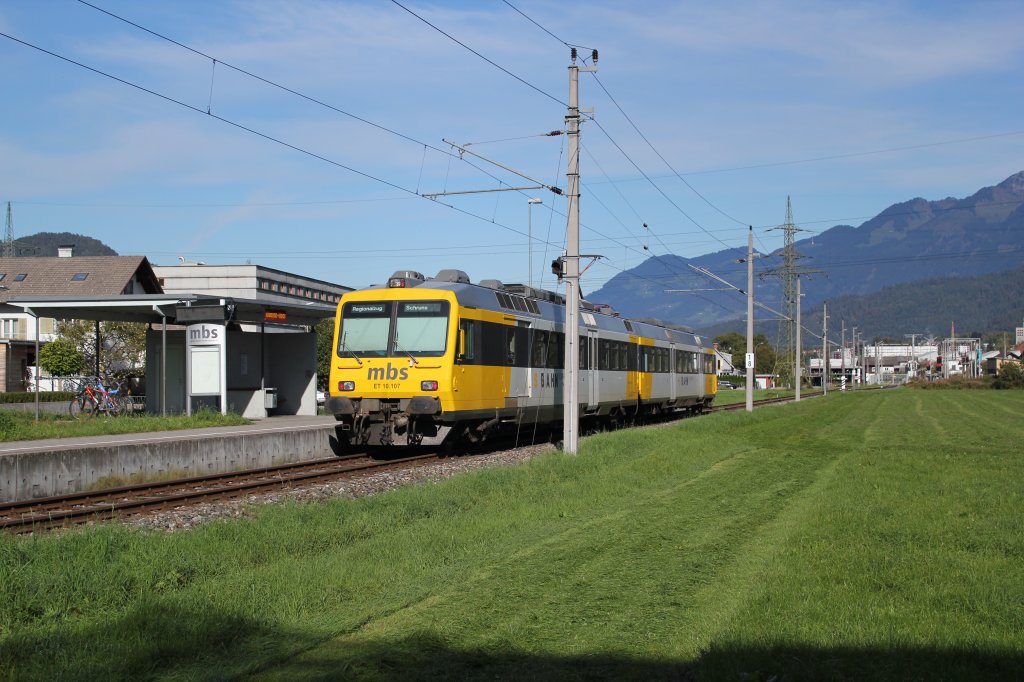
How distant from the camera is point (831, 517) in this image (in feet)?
37.8

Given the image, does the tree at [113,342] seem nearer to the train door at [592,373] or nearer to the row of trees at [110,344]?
the row of trees at [110,344]

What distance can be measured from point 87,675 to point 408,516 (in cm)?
615

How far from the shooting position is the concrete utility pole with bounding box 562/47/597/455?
20.5 meters

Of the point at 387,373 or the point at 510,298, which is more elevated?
the point at 510,298

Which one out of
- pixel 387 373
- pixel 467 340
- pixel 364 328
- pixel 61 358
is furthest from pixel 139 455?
pixel 61 358

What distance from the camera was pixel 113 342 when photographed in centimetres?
5138

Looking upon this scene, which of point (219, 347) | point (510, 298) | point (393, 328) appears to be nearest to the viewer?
point (393, 328)

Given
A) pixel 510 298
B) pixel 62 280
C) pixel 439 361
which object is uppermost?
pixel 62 280

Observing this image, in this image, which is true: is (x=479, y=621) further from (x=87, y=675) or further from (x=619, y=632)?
(x=87, y=675)

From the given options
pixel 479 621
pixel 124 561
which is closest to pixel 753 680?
pixel 479 621

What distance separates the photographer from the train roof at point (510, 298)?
20.8 metres

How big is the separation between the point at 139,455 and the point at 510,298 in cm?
895

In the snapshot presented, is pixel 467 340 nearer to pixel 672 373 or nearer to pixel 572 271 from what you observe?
pixel 572 271

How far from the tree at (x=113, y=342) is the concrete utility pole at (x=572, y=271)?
118ft
